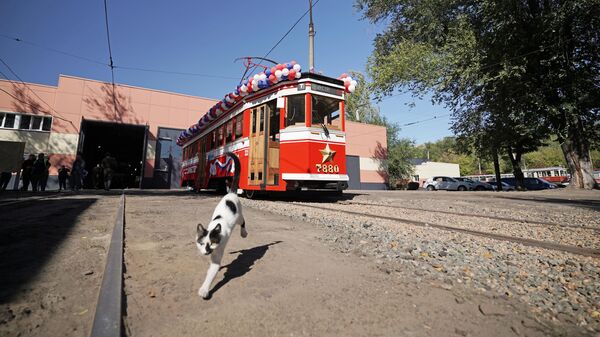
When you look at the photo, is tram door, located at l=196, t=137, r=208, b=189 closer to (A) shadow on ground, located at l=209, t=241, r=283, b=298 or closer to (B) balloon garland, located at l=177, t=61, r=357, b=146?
(B) balloon garland, located at l=177, t=61, r=357, b=146

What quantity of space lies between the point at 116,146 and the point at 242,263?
1374 inches

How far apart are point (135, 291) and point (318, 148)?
648cm

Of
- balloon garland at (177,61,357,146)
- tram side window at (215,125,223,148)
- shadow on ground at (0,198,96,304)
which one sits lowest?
shadow on ground at (0,198,96,304)

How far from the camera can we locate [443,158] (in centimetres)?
8381

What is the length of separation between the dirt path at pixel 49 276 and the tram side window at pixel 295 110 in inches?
213

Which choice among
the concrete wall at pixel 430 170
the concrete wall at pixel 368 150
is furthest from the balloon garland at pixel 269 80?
the concrete wall at pixel 430 170

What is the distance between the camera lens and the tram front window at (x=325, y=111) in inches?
329

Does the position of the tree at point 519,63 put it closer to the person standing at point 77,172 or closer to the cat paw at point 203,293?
the cat paw at point 203,293

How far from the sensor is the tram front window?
835 cm

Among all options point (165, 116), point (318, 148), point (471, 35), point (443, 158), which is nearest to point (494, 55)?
point (471, 35)

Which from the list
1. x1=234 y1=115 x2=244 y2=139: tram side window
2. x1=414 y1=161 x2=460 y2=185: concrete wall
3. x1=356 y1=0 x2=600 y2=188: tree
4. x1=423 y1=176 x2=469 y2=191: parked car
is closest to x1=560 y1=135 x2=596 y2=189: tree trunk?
x1=356 y1=0 x2=600 y2=188: tree

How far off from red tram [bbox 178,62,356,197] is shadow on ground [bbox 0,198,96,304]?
13.0ft

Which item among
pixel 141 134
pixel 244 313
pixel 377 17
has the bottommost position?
pixel 244 313

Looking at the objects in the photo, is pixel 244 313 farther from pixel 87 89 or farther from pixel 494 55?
pixel 87 89
